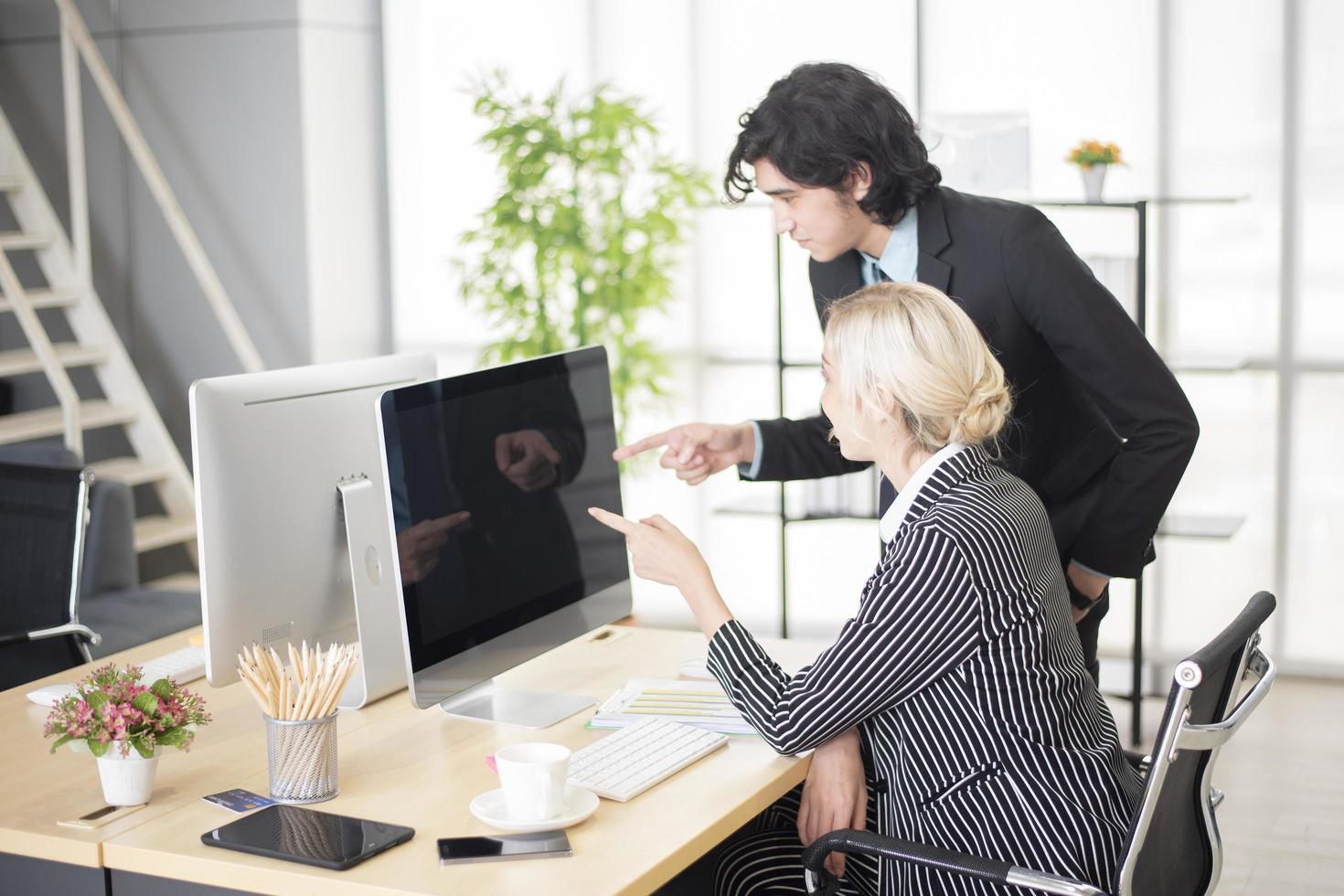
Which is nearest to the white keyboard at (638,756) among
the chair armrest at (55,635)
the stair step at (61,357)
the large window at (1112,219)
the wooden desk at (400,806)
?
the wooden desk at (400,806)

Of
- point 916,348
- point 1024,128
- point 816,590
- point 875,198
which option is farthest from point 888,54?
A: point 916,348

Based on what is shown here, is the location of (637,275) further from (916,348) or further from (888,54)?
(916,348)

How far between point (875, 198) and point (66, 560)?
6.32 ft

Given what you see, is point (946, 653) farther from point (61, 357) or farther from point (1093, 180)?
point (61, 357)

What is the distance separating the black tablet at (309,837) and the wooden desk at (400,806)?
0.01 meters

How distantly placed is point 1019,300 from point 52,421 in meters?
3.90

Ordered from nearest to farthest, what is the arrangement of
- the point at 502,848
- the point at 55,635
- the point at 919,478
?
the point at 502,848 → the point at 919,478 → the point at 55,635

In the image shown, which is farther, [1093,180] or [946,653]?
[1093,180]

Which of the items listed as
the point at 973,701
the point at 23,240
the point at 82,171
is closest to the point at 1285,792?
the point at 973,701

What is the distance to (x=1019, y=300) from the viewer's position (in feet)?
7.48

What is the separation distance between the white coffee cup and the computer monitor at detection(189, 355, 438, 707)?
1.34ft

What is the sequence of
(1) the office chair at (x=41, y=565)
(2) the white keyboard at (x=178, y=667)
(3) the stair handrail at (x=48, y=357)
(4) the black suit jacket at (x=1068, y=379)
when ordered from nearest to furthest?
1. (4) the black suit jacket at (x=1068, y=379)
2. (2) the white keyboard at (x=178, y=667)
3. (1) the office chair at (x=41, y=565)
4. (3) the stair handrail at (x=48, y=357)

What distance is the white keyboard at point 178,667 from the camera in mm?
2348

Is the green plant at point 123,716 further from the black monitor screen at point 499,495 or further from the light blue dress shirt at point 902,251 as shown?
the light blue dress shirt at point 902,251
